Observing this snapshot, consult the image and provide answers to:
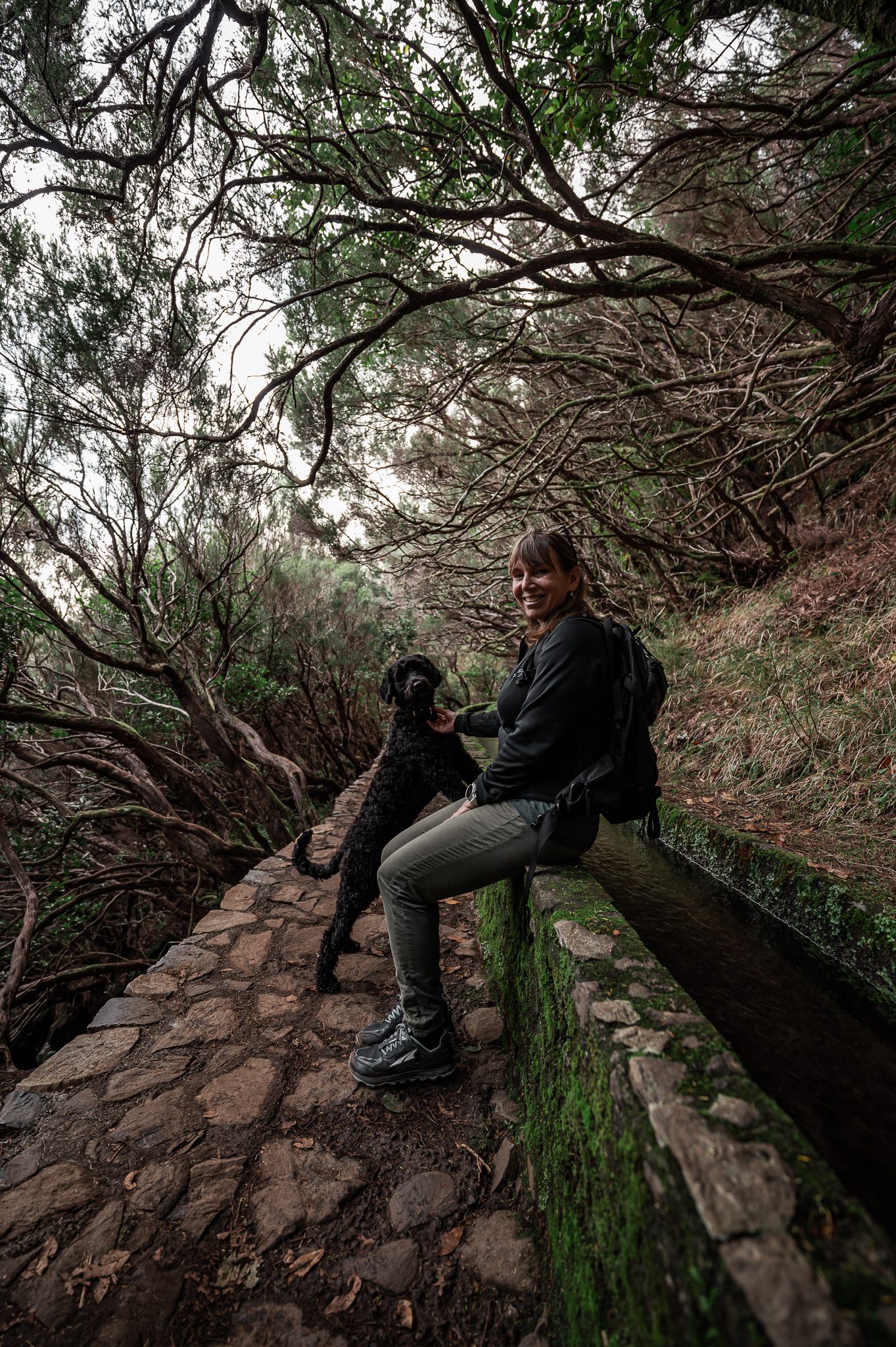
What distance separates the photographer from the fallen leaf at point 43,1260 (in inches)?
59.3

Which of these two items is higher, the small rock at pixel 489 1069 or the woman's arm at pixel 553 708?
the woman's arm at pixel 553 708

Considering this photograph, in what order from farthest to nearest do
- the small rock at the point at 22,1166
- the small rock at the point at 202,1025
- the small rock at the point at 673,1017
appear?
1. the small rock at the point at 202,1025
2. the small rock at the point at 22,1166
3. the small rock at the point at 673,1017

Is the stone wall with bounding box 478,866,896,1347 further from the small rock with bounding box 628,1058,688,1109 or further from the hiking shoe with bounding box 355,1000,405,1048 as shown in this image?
the hiking shoe with bounding box 355,1000,405,1048

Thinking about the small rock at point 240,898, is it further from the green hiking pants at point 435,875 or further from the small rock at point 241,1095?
→ the green hiking pants at point 435,875

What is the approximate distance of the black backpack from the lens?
5.90 ft

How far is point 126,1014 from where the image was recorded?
260 centimetres

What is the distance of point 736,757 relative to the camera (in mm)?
3854

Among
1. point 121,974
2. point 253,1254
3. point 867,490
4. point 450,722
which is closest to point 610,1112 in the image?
point 253,1254

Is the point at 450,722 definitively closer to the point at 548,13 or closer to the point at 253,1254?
the point at 253,1254

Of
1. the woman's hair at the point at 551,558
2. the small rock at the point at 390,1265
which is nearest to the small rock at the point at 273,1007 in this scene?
the small rock at the point at 390,1265

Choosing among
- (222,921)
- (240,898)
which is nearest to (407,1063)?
(222,921)

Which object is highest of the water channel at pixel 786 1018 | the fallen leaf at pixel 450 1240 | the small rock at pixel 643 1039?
the small rock at pixel 643 1039

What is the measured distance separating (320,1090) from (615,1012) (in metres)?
1.49

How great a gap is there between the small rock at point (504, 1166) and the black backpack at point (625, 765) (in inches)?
34.0
